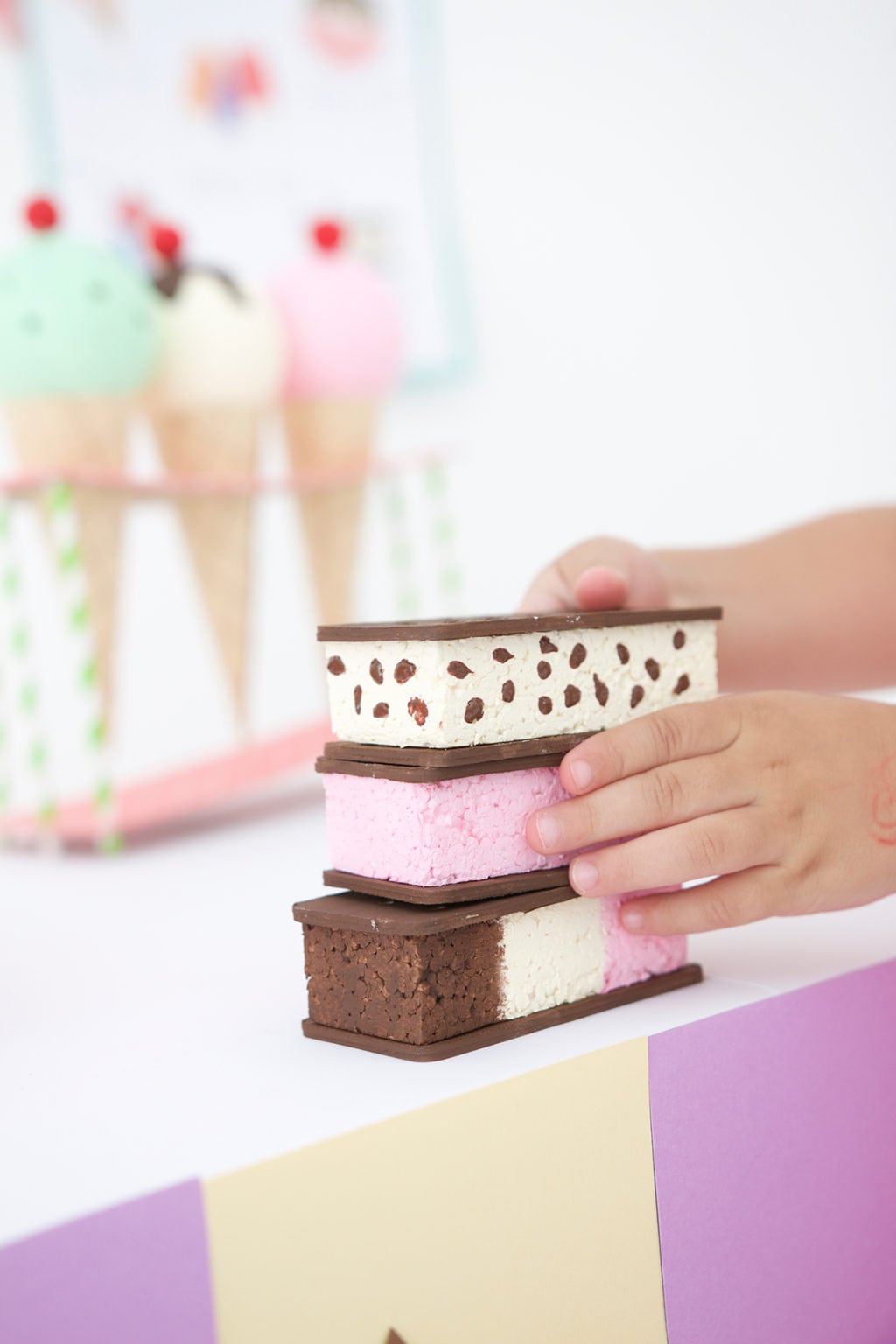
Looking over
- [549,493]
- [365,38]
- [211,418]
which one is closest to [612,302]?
[549,493]

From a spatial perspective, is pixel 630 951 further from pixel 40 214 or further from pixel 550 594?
pixel 40 214

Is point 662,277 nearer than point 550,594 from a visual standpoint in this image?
No

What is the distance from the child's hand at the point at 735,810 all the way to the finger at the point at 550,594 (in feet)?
0.65

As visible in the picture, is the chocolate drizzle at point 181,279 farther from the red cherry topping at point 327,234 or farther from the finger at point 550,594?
the finger at point 550,594

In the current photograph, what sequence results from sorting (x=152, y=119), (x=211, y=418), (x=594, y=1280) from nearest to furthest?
(x=594, y=1280), (x=211, y=418), (x=152, y=119)

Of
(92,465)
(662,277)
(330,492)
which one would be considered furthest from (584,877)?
(662,277)

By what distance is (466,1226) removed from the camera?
0.57m

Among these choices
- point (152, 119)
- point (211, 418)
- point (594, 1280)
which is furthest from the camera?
point (152, 119)

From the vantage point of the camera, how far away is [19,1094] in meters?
0.64

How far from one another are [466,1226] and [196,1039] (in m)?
0.20

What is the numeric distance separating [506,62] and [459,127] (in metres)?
0.15

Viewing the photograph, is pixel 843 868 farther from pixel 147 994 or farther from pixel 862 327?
pixel 862 327

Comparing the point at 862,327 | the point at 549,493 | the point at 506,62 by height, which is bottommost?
the point at 549,493

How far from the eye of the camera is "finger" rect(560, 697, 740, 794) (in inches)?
26.2
